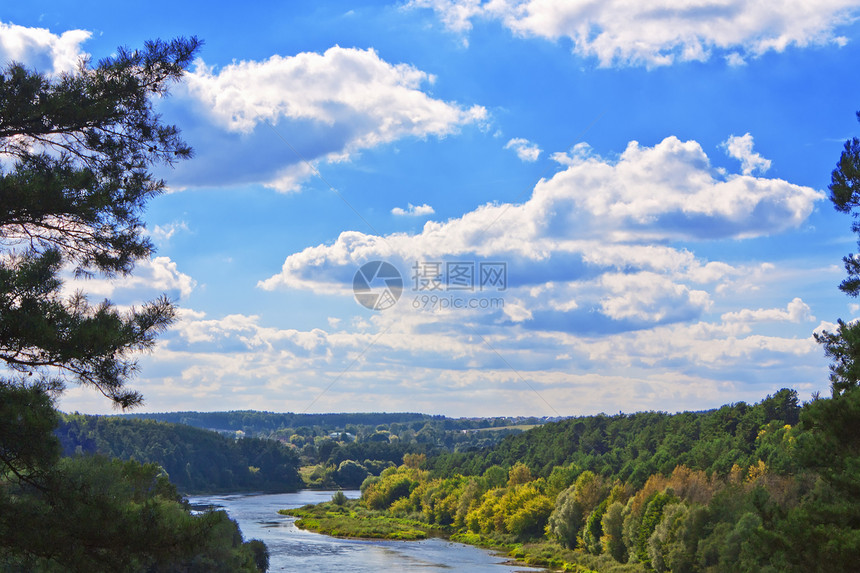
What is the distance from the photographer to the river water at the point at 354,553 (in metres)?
62.8

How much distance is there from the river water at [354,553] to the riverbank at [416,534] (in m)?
2.26

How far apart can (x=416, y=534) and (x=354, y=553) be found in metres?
Result: 19.2

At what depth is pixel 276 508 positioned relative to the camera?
118875mm

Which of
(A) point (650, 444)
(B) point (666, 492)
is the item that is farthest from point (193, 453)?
(B) point (666, 492)

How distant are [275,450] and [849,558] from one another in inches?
6534

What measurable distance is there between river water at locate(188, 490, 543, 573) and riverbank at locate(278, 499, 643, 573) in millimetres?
2262

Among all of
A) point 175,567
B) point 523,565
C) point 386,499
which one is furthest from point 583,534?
point 386,499

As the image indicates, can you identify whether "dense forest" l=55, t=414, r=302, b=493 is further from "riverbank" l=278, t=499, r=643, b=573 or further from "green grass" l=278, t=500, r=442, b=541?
"riverbank" l=278, t=499, r=643, b=573

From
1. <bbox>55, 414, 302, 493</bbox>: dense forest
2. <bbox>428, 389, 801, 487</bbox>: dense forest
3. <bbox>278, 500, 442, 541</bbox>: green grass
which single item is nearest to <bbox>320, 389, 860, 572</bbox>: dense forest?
<bbox>428, 389, 801, 487</bbox>: dense forest

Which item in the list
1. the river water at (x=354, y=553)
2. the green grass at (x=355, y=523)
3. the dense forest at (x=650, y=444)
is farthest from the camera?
the green grass at (x=355, y=523)

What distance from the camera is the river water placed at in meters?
62.8

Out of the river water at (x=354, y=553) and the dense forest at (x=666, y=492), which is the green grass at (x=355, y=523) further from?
the dense forest at (x=666, y=492)

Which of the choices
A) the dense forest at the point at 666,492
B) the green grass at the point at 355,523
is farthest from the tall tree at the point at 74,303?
the green grass at the point at 355,523

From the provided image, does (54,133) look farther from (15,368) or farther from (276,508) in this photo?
(276,508)
